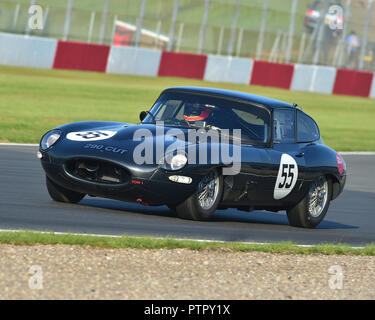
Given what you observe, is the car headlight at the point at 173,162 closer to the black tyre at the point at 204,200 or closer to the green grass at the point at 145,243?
the black tyre at the point at 204,200

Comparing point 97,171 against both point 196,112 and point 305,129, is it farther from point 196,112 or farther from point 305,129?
point 305,129

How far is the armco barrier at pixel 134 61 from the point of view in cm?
2820

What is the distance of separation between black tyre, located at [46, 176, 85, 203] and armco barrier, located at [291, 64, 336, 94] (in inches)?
876

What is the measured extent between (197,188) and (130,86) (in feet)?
64.1

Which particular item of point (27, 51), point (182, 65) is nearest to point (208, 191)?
point (27, 51)

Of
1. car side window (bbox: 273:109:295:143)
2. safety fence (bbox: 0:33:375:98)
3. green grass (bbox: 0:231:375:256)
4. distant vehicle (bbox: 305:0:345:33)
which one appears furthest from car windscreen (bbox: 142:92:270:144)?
distant vehicle (bbox: 305:0:345:33)

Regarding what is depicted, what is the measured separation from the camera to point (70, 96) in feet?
78.5

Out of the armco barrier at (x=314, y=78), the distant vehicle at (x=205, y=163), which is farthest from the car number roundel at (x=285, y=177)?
the armco barrier at (x=314, y=78)

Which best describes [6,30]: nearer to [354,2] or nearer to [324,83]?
[324,83]

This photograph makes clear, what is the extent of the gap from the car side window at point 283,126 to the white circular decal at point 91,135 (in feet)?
5.88

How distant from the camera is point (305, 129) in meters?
10.3

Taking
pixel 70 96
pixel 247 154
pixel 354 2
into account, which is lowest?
pixel 70 96

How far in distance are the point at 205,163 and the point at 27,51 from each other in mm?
18464
